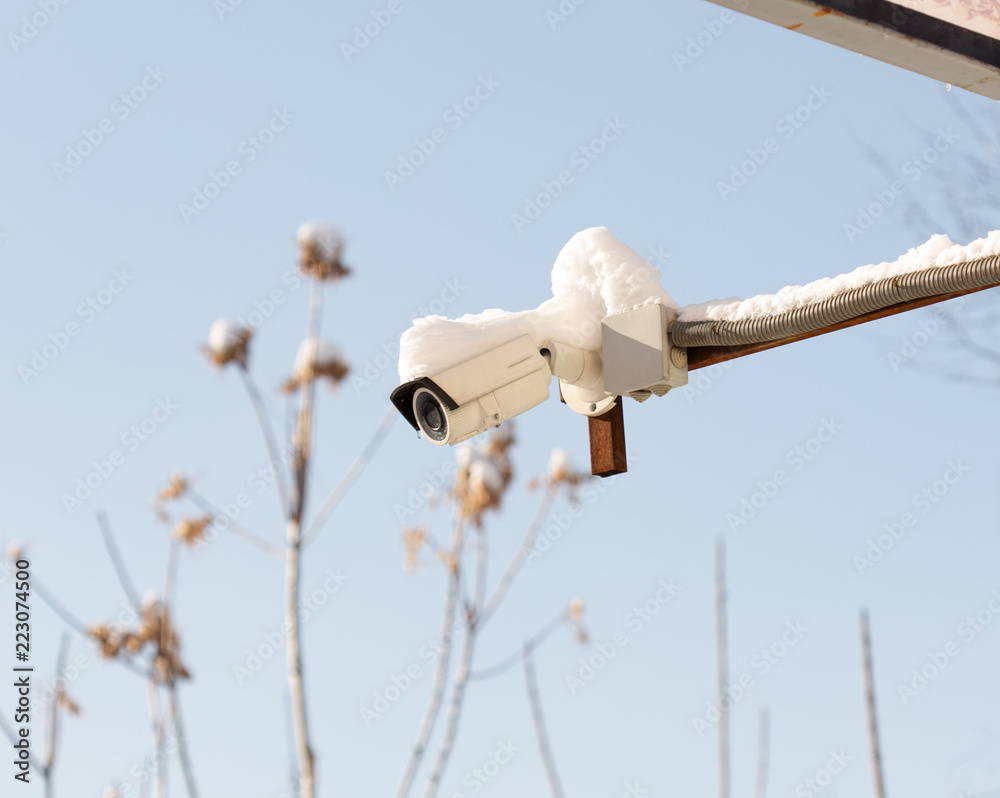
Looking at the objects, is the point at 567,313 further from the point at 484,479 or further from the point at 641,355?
the point at 484,479

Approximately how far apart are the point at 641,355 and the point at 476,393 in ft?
1.39

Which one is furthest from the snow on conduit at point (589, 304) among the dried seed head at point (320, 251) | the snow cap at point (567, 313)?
the dried seed head at point (320, 251)

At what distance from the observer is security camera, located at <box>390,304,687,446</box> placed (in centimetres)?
242

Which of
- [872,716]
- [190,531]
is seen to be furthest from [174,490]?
[872,716]

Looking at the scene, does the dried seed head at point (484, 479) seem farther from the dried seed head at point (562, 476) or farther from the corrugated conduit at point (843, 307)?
the corrugated conduit at point (843, 307)

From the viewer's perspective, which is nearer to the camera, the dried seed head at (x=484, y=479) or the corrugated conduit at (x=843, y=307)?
the corrugated conduit at (x=843, y=307)

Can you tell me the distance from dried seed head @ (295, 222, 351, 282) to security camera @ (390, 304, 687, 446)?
507 cm

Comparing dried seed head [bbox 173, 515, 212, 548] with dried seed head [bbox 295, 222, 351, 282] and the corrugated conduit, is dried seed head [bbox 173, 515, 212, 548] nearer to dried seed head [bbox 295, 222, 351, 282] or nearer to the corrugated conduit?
dried seed head [bbox 295, 222, 351, 282]

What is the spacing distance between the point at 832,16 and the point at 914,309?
0.69 meters

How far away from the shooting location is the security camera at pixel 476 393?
241 centimetres

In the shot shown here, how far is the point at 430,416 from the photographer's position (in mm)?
2477

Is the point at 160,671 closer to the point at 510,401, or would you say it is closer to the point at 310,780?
the point at 310,780

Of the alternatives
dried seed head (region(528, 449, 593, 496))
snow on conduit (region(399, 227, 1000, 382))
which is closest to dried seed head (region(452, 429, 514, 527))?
dried seed head (region(528, 449, 593, 496))

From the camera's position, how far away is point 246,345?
24.6 ft
